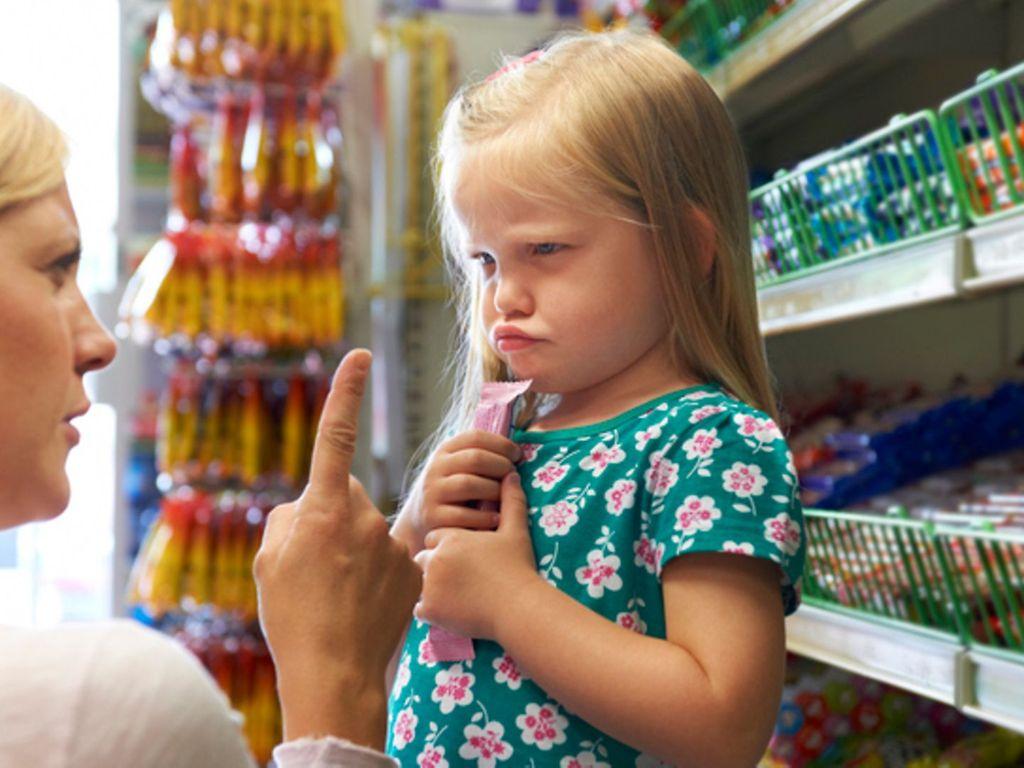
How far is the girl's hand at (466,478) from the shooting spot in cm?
117

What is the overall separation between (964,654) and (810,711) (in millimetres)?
619

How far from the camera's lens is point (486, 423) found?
1.23 meters

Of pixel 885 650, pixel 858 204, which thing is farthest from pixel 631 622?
pixel 858 204

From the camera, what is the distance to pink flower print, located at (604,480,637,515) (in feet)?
3.66

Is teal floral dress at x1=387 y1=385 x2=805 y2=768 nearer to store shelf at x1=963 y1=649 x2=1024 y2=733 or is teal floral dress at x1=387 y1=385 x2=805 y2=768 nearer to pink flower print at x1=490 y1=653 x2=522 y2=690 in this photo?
pink flower print at x1=490 y1=653 x2=522 y2=690

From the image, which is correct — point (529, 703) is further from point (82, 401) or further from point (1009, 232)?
point (1009, 232)

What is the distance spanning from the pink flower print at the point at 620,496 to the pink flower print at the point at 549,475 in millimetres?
65

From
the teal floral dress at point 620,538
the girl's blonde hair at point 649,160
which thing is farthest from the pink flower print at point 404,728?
the girl's blonde hair at point 649,160

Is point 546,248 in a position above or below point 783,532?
above

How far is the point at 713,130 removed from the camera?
122 centimetres

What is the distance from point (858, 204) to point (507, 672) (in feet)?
3.29

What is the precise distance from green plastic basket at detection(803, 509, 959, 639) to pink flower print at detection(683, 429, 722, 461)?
2.01 ft

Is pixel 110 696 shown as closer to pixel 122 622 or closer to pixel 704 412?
pixel 122 622

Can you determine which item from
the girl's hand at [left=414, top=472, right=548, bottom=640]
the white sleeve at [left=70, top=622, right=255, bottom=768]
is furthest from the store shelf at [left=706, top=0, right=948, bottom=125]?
the white sleeve at [left=70, top=622, right=255, bottom=768]
